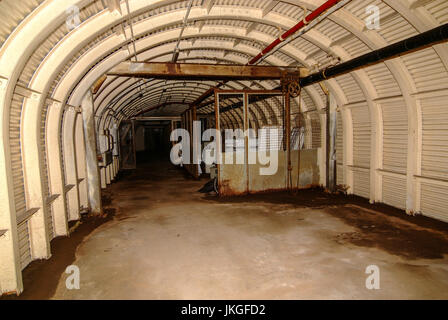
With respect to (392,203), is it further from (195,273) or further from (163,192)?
(163,192)

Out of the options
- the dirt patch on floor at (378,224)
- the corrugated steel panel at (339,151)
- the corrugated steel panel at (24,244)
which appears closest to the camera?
the corrugated steel panel at (24,244)

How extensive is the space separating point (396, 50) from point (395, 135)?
2.66m

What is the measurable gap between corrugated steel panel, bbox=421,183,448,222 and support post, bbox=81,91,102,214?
27.3 ft

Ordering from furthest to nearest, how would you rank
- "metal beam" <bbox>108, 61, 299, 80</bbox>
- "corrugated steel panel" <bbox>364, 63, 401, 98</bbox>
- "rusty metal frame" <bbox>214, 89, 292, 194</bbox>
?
"rusty metal frame" <bbox>214, 89, 292, 194</bbox>
"metal beam" <bbox>108, 61, 299, 80</bbox>
"corrugated steel panel" <bbox>364, 63, 401, 98</bbox>

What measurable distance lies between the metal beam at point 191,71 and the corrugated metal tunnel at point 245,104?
4 cm

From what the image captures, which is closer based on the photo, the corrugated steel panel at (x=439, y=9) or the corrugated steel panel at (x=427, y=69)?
the corrugated steel panel at (x=439, y=9)

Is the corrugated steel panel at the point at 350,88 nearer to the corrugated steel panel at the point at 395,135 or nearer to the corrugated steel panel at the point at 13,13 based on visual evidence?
the corrugated steel panel at the point at 395,135

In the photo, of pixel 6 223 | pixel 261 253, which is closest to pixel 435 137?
pixel 261 253

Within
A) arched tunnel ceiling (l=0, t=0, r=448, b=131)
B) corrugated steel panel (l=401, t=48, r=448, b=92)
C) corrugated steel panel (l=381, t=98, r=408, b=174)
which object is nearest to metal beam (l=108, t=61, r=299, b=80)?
arched tunnel ceiling (l=0, t=0, r=448, b=131)

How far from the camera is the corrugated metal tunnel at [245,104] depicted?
13.5 feet

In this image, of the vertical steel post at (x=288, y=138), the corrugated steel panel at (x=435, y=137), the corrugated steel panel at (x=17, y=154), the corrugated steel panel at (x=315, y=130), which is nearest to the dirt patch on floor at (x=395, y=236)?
the corrugated steel panel at (x=435, y=137)

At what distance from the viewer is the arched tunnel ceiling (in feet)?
14.3

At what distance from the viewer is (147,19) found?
571 cm

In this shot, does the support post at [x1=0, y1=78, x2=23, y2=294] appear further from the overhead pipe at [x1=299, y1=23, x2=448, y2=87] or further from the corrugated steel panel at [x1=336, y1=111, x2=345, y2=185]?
the corrugated steel panel at [x1=336, y1=111, x2=345, y2=185]
